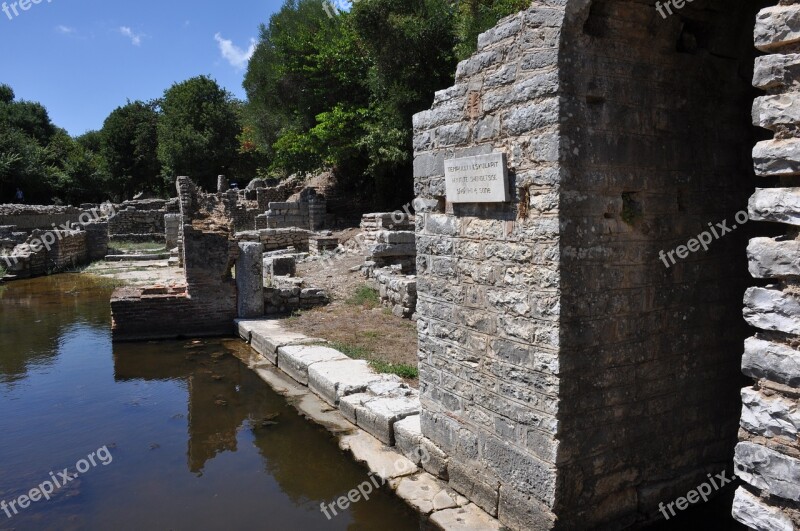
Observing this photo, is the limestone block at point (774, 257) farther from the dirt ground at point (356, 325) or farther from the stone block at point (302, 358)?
the stone block at point (302, 358)

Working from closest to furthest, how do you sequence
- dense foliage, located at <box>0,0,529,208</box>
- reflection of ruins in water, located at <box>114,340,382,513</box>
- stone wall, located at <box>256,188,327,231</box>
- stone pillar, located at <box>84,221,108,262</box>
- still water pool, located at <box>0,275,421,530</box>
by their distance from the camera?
still water pool, located at <box>0,275,421,530</box> → reflection of ruins in water, located at <box>114,340,382,513</box> → dense foliage, located at <box>0,0,529,208</box> → stone pillar, located at <box>84,221,108,262</box> → stone wall, located at <box>256,188,327,231</box>

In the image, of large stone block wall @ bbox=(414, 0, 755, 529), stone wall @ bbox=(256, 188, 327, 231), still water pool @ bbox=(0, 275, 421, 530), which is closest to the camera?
large stone block wall @ bbox=(414, 0, 755, 529)

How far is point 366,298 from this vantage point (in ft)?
36.0

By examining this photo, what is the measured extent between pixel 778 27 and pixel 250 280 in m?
8.95

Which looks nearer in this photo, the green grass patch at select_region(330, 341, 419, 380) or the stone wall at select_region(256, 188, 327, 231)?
the green grass patch at select_region(330, 341, 419, 380)

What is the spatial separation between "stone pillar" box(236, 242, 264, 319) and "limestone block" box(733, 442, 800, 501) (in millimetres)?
8552

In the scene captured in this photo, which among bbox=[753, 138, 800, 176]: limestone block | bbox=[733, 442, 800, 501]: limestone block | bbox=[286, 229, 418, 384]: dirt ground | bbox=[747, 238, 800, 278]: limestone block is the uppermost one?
bbox=[753, 138, 800, 176]: limestone block

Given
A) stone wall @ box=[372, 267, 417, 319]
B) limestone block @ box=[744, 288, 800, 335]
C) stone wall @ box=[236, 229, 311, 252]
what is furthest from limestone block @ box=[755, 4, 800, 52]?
stone wall @ box=[236, 229, 311, 252]

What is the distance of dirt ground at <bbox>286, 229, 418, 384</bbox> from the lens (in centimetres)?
788

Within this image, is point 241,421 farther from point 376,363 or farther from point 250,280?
point 250,280

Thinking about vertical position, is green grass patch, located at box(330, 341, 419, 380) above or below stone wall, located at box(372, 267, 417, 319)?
below

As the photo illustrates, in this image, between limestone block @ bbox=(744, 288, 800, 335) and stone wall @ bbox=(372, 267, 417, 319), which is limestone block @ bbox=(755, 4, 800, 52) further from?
stone wall @ bbox=(372, 267, 417, 319)

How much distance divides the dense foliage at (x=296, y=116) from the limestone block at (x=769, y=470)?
900 centimetres

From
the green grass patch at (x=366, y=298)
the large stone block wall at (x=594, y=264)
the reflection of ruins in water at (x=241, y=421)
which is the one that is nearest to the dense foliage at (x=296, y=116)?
the green grass patch at (x=366, y=298)
